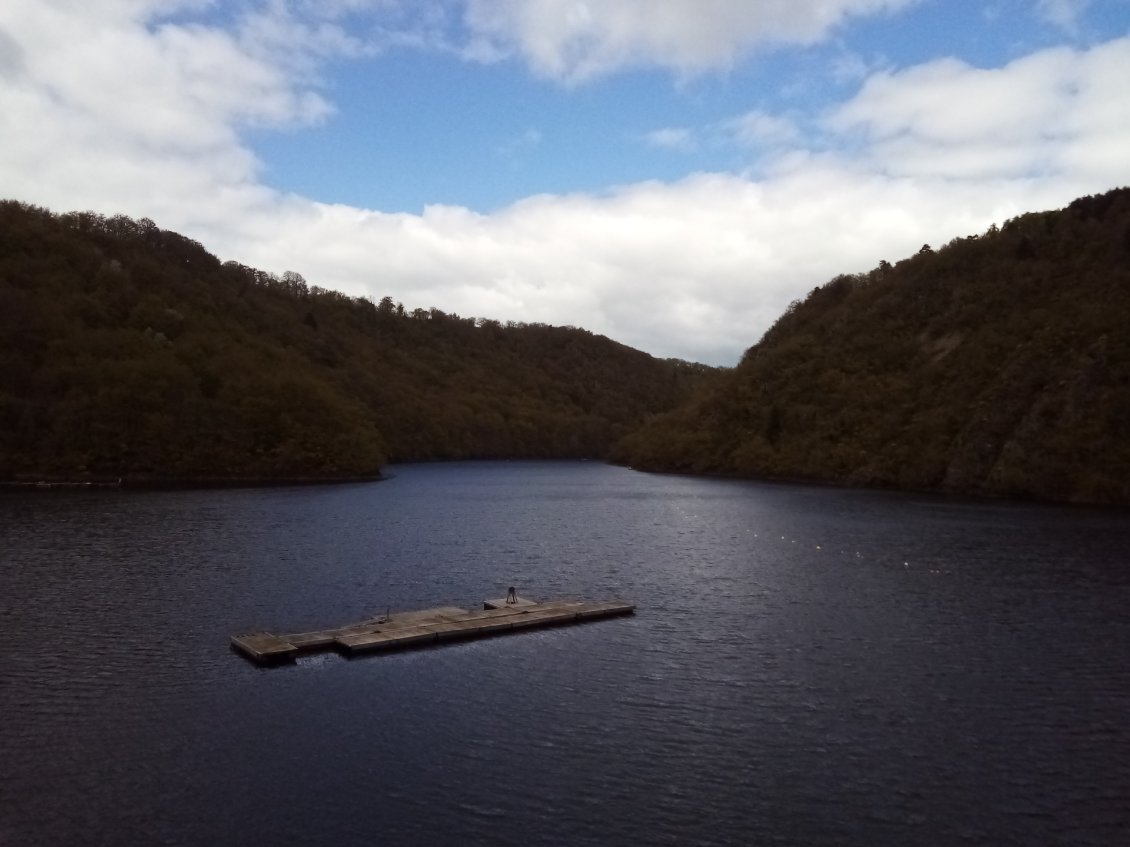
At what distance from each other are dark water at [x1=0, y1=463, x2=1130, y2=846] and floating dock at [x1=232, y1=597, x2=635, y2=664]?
2.90ft

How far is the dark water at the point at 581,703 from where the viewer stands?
20969 millimetres

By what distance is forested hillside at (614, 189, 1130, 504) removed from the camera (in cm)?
11019

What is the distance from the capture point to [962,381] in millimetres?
136250

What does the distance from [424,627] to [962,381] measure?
121 meters

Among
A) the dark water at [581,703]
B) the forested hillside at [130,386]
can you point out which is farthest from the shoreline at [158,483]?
the dark water at [581,703]

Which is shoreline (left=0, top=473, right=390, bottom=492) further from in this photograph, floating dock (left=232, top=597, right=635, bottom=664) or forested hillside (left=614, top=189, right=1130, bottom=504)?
floating dock (left=232, top=597, right=635, bottom=664)

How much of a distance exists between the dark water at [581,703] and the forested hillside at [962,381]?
55861 mm

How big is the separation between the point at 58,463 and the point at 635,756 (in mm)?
119604

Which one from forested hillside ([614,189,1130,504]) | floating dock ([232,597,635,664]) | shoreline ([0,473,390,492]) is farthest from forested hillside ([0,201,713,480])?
floating dock ([232,597,635,664])

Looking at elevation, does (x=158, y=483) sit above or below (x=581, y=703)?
above

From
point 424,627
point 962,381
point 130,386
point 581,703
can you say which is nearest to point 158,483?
point 130,386

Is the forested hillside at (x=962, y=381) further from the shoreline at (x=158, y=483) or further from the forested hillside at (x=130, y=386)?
the shoreline at (x=158, y=483)

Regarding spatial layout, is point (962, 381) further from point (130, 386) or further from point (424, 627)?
point (130, 386)

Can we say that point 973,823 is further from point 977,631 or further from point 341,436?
point 341,436
